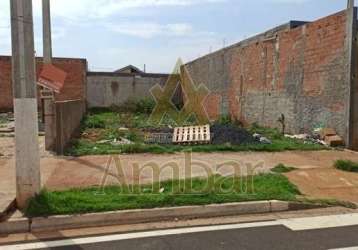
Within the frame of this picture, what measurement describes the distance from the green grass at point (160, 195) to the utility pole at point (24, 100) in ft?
0.96

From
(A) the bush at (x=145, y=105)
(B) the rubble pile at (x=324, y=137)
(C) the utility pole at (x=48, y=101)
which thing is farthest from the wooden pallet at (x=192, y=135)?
(A) the bush at (x=145, y=105)

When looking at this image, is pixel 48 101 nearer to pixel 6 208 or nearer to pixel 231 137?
pixel 231 137

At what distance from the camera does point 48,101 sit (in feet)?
39.2

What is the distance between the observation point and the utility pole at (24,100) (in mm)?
6000

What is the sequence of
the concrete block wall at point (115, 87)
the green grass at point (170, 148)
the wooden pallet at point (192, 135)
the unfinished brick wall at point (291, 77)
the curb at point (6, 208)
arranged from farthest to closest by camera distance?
the concrete block wall at point (115, 87) → the wooden pallet at point (192, 135) → the unfinished brick wall at point (291, 77) → the green grass at point (170, 148) → the curb at point (6, 208)

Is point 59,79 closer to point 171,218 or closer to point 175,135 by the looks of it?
point 175,135

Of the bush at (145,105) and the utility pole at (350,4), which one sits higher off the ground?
the utility pole at (350,4)

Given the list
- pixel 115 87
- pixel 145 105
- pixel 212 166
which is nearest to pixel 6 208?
pixel 212 166

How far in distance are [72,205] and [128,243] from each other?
1411 mm

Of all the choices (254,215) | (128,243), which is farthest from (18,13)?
(254,215)

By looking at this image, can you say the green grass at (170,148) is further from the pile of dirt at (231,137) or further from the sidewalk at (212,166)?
the pile of dirt at (231,137)

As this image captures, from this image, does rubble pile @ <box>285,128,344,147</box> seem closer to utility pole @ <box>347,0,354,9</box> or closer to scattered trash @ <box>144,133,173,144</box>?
utility pole @ <box>347,0,354,9</box>

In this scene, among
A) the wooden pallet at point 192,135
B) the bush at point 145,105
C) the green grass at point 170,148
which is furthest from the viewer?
the bush at point 145,105

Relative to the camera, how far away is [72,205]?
20.4ft
